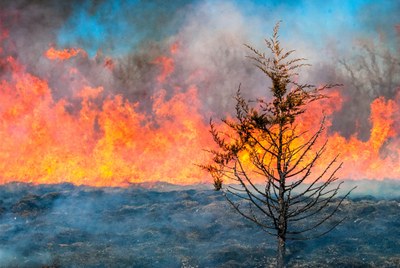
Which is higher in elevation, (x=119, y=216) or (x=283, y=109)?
(x=283, y=109)

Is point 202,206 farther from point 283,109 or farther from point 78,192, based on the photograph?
point 283,109

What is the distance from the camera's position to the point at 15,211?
188ft

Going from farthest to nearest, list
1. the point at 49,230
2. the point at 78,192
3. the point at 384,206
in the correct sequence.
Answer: the point at 78,192
the point at 384,206
the point at 49,230

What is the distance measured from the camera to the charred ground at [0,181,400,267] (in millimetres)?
33875

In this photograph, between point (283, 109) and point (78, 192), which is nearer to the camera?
point (283, 109)

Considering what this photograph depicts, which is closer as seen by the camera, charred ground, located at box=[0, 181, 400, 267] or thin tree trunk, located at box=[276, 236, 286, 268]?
thin tree trunk, located at box=[276, 236, 286, 268]

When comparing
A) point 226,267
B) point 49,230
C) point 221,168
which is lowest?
point 226,267

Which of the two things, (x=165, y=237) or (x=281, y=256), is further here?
(x=165, y=237)

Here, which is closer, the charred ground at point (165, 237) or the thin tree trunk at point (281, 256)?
the thin tree trunk at point (281, 256)

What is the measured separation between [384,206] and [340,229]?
1145 centimetres

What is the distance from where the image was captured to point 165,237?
43844mm

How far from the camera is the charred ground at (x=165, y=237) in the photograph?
111 feet

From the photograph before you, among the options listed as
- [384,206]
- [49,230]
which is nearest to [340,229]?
[384,206]

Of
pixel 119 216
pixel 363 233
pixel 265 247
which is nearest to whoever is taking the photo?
pixel 265 247
